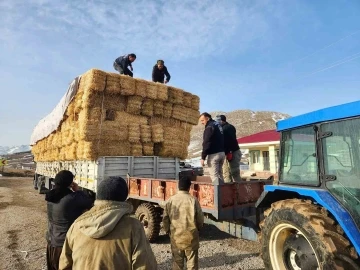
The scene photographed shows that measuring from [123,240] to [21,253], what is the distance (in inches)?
200

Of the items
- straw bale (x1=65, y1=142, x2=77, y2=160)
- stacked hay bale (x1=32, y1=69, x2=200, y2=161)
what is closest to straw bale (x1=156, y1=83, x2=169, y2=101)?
stacked hay bale (x1=32, y1=69, x2=200, y2=161)

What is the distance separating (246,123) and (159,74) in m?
103

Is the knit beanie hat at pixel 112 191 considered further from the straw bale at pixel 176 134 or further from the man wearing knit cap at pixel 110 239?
the straw bale at pixel 176 134

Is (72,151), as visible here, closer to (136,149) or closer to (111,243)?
(136,149)

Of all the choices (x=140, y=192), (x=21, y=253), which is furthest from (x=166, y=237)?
(x=21, y=253)

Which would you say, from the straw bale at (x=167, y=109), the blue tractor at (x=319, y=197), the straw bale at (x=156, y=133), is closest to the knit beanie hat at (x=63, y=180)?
the blue tractor at (x=319, y=197)

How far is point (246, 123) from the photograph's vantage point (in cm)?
10969

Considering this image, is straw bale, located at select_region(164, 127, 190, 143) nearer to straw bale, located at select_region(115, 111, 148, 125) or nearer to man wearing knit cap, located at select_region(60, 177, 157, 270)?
straw bale, located at select_region(115, 111, 148, 125)

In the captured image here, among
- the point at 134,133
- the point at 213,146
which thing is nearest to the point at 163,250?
the point at 213,146

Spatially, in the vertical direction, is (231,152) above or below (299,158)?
above

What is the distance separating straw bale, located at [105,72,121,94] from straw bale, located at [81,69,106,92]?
0.46 ft

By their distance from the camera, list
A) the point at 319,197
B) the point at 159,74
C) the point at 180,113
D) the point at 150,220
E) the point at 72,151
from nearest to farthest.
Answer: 1. the point at 319,197
2. the point at 150,220
3. the point at 72,151
4. the point at 180,113
5. the point at 159,74

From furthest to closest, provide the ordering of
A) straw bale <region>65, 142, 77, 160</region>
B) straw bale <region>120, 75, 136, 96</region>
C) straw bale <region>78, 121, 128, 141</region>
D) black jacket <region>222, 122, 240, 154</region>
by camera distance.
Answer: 1. straw bale <region>65, 142, 77, 160</region>
2. straw bale <region>120, 75, 136, 96</region>
3. straw bale <region>78, 121, 128, 141</region>
4. black jacket <region>222, 122, 240, 154</region>

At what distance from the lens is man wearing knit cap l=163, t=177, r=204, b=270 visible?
380cm
